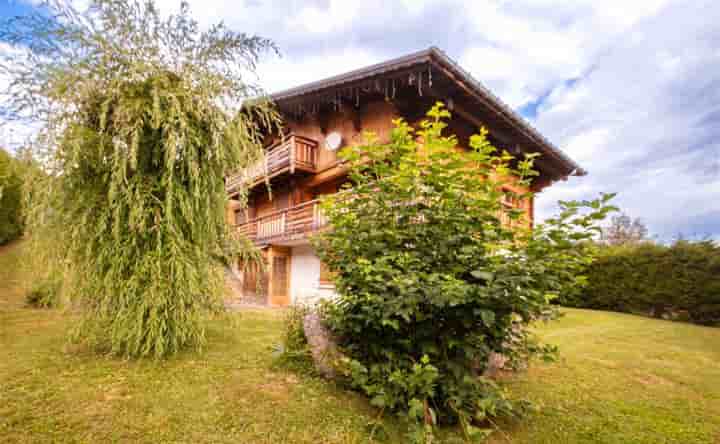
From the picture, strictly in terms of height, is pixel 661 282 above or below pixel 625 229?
below

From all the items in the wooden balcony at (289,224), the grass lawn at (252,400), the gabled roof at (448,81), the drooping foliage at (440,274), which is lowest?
the grass lawn at (252,400)

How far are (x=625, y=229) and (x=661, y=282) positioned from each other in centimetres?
2479

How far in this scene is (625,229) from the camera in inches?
1191

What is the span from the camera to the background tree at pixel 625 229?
95.1ft

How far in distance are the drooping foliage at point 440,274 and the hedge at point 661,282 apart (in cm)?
758

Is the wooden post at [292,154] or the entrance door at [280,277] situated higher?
the wooden post at [292,154]

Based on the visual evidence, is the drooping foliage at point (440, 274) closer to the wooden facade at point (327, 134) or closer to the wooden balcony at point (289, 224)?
the wooden facade at point (327, 134)

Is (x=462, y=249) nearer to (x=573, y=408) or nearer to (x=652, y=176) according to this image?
(x=573, y=408)

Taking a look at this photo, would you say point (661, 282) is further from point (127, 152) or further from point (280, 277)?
point (127, 152)

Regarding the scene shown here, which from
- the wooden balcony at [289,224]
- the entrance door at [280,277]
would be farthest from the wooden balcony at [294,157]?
the entrance door at [280,277]

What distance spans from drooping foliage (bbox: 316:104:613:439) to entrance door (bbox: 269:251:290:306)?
9041 millimetres

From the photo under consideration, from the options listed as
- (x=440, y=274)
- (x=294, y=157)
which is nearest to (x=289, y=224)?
(x=294, y=157)

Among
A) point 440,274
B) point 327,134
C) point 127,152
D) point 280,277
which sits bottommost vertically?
point 280,277

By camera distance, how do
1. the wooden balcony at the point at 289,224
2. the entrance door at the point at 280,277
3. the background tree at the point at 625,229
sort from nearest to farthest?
the wooden balcony at the point at 289,224
the entrance door at the point at 280,277
the background tree at the point at 625,229
